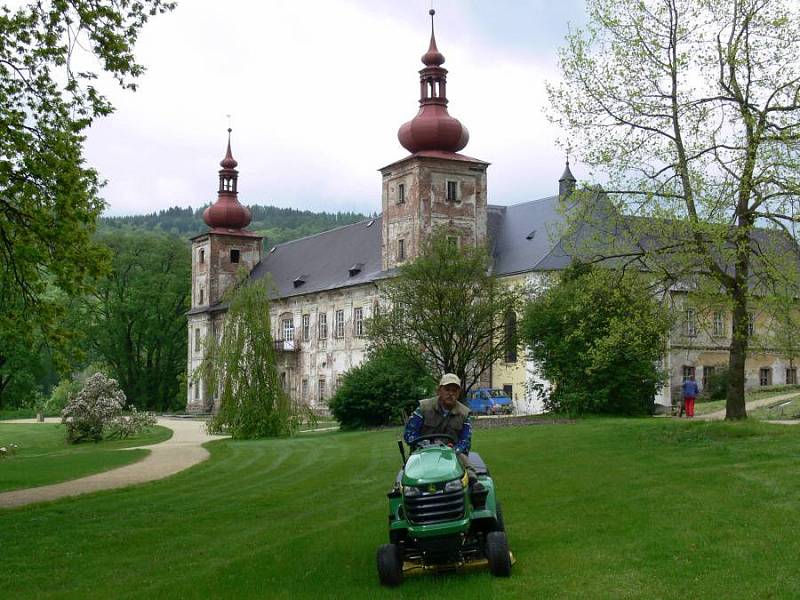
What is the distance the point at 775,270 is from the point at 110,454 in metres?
18.3

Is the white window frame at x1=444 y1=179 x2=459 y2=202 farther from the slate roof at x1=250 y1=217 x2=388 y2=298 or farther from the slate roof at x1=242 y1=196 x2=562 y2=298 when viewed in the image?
the slate roof at x1=250 y1=217 x2=388 y2=298

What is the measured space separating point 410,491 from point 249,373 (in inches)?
1021

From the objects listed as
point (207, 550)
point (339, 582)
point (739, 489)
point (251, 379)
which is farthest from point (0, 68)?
point (251, 379)

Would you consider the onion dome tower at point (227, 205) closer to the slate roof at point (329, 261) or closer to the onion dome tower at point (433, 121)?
the slate roof at point (329, 261)

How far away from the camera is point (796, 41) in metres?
22.5

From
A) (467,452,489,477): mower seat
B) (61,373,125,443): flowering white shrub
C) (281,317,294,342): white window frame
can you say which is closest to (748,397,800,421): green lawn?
(467,452,489,477): mower seat

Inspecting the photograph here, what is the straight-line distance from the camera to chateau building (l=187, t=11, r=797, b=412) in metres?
53.3

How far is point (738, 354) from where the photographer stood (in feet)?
78.2

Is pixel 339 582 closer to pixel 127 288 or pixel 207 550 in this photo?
pixel 207 550

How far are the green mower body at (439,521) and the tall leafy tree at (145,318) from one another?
69119mm

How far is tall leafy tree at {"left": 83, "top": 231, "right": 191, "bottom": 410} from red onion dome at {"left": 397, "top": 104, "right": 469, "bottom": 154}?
29.3m

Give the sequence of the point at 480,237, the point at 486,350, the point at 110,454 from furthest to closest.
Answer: the point at 480,237 < the point at 486,350 < the point at 110,454

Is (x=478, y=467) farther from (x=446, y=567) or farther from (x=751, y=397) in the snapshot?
(x=751, y=397)

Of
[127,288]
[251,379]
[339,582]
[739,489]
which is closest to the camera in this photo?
[339,582]
